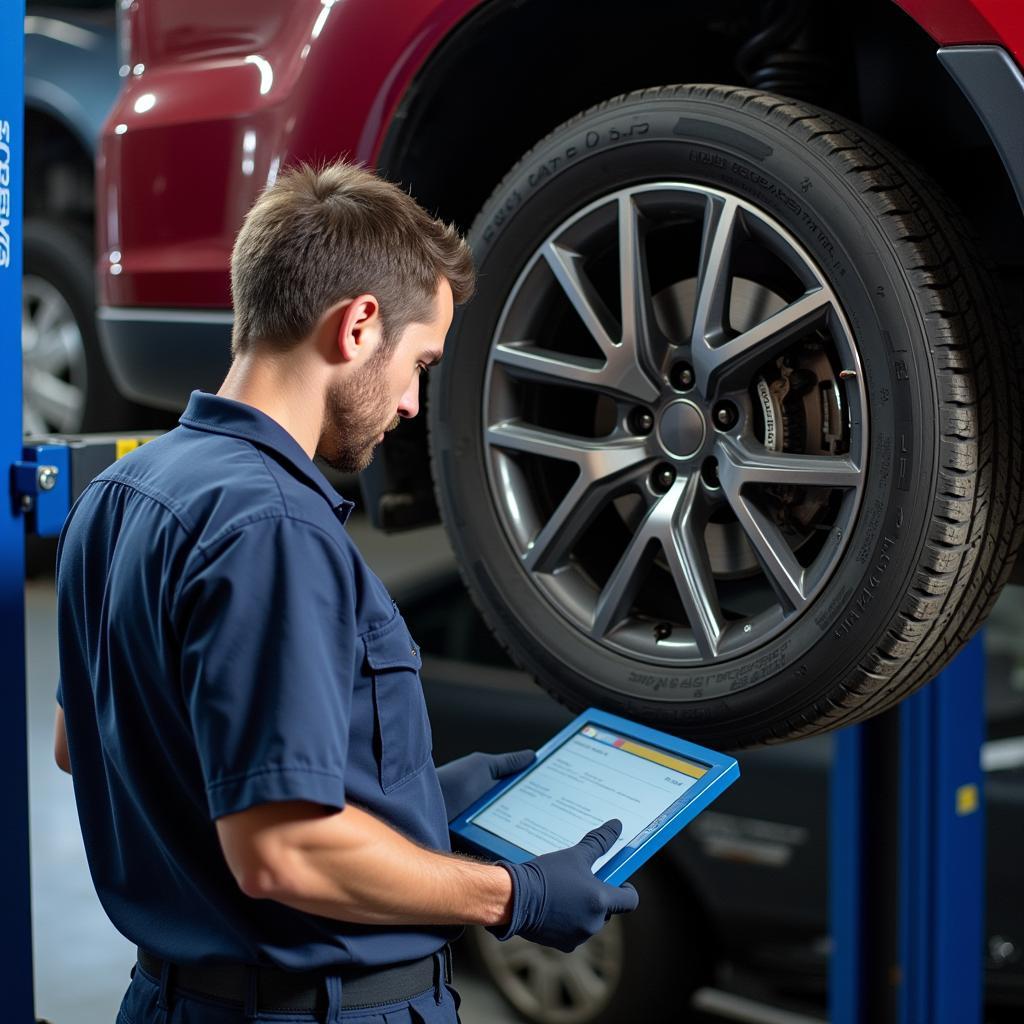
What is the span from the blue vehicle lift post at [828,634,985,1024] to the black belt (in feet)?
4.95

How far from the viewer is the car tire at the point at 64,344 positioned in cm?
371

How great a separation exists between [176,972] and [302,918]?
16 cm

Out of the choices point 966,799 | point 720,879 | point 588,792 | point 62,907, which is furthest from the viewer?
point 62,907

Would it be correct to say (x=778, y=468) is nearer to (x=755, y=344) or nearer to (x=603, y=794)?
(x=755, y=344)

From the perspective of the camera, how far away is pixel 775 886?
3.01m

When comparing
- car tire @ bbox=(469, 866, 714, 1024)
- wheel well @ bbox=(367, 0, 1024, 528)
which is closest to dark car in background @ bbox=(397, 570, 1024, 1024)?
car tire @ bbox=(469, 866, 714, 1024)

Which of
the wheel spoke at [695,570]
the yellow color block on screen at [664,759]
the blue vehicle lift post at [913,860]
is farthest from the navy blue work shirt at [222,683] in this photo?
the blue vehicle lift post at [913,860]

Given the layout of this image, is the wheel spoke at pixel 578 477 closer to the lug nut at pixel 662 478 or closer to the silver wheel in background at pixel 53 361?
the lug nut at pixel 662 478

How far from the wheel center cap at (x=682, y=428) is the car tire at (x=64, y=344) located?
2.59m

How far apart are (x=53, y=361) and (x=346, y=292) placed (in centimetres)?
289

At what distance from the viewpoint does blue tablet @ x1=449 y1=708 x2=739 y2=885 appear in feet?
4.09

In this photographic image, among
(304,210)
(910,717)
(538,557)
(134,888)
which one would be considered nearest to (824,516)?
(538,557)

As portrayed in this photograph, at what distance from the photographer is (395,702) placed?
3.84 feet

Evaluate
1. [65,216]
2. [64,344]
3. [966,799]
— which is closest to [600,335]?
[966,799]
